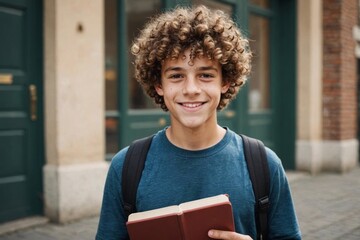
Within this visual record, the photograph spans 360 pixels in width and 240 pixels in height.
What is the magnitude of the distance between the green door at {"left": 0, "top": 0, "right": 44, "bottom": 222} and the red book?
377 centimetres

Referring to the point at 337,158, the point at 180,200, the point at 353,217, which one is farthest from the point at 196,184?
the point at 337,158

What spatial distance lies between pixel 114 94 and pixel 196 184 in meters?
4.61

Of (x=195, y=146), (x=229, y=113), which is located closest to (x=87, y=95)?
(x=229, y=113)

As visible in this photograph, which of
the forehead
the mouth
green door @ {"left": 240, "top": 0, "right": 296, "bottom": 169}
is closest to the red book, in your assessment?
the mouth

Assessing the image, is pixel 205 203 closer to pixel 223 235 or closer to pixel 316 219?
pixel 223 235

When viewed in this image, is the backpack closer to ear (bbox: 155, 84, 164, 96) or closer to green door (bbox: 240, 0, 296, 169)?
ear (bbox: 155, 84, 164, 96)

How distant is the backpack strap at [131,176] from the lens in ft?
5.92

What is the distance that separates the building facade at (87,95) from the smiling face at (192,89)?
11.4ft

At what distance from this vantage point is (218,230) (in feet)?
5.24

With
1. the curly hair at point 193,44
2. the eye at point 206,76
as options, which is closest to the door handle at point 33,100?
the curly hair at point 193,44

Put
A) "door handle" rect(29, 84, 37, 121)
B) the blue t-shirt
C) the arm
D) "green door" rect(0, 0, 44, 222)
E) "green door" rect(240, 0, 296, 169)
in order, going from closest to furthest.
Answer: the blue t-shirt < the arm < "green door" rect(0, 0, 44, 222) < "door handle" rect(29, 84, 37, 121) < "green door" rect(240, 0, 296, 169)

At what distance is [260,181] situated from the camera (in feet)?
5.80

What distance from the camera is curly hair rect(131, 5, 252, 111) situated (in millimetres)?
1804

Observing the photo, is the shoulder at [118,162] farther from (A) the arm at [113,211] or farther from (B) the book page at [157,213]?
(B) the book page at [157,213]
